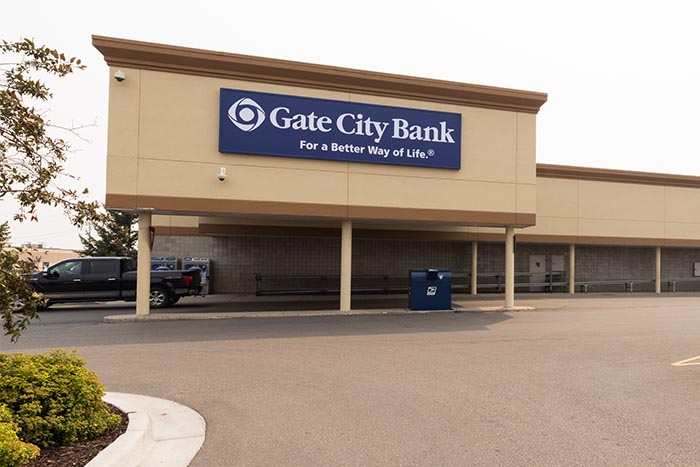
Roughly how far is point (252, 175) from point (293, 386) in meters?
8.90

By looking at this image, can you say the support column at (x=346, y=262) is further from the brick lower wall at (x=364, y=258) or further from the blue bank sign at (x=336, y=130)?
the brick lower wall at (x=364, y=258)

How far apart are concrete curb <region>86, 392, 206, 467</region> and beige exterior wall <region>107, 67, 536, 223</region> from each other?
9.01 m

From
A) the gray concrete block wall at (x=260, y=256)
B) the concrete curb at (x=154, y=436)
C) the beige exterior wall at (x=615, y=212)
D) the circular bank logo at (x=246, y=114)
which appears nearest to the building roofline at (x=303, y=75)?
the circular bank logo at (x=246, y=114)

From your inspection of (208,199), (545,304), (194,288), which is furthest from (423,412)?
(545,304)

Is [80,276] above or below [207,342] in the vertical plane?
above

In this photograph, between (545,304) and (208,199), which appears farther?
(545,304)

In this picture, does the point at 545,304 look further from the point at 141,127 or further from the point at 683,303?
the point at 141,127

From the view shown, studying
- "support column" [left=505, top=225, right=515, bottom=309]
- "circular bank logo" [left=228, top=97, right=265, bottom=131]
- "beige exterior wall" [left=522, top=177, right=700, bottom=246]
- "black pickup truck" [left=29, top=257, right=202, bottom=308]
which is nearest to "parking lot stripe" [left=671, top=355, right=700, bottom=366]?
"support column" [left=505, top=225, right=515, bottom=309]

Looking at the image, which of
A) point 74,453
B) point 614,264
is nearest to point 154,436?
point 74,453

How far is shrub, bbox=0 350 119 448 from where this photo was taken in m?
4.46

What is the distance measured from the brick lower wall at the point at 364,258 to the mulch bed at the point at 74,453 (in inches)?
737

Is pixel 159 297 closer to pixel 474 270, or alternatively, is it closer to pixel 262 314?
pixel 262 314

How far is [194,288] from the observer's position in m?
17.9

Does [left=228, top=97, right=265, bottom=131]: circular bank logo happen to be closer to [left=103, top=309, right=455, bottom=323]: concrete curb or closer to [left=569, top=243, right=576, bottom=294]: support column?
[left=103, top=309, right=455, bottom=323]: concrete curb
